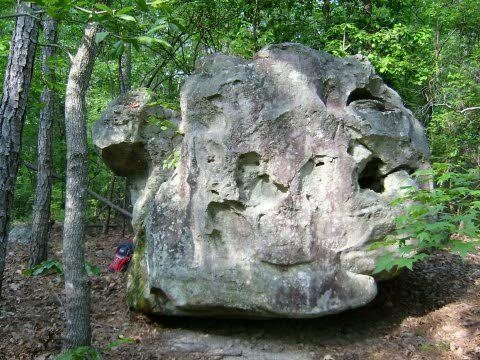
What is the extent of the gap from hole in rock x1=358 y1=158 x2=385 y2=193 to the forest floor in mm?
1710

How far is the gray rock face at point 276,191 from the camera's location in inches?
237

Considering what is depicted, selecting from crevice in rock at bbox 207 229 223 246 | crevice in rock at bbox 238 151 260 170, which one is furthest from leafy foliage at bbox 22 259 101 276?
crevice in rock at bbox 238 151 260 170

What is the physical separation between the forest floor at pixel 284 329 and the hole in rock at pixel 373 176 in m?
1.71

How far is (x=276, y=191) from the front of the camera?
6.38 m

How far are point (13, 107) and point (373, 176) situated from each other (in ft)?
17.0

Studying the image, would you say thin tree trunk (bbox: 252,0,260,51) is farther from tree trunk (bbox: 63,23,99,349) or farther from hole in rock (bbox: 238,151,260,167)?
tree trunk (bbox: 63,23,99,349)

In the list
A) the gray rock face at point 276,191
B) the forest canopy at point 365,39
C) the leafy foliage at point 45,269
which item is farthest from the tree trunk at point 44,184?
the gray rock face at point 276,191

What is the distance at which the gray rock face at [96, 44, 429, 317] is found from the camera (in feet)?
19.7

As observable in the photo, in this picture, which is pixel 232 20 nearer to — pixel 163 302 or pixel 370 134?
pixel 370 134

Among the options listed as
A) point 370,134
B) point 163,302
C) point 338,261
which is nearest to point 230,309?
point 163,302

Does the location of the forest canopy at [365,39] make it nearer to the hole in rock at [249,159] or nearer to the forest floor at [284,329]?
the hole in rock at [249,159]

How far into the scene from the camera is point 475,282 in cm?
734

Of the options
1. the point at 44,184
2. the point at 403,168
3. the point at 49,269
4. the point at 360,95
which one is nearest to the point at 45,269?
the point at 49,269

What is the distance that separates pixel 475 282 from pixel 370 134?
10.8 ft
